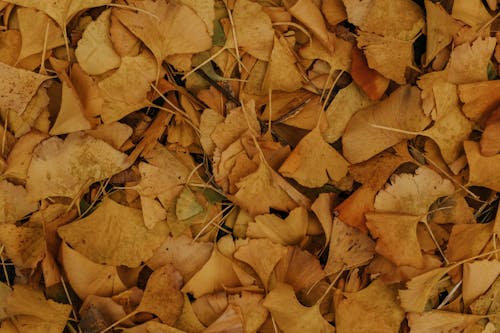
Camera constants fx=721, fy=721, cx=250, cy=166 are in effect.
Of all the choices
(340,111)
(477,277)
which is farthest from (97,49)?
(477,277)

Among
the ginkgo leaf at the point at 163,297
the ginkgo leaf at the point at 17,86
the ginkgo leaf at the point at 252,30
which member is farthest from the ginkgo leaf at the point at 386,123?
the ginkgo leaf at the point at 17,86

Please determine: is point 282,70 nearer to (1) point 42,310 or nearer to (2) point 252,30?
(2) point 252,30

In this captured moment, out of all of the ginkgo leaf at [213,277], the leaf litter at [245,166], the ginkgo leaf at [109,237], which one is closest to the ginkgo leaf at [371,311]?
the leaf litter at [245,166]

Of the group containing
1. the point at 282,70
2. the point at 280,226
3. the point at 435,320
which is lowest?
the point at 435,320

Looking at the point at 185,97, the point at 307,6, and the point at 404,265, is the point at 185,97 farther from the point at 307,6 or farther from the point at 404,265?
the point at 404,265

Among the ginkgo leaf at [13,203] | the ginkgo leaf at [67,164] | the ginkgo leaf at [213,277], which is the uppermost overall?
the ginkgo leaf at [67,164]

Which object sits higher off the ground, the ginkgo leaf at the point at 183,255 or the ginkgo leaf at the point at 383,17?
the ginkgo leaf at the point at 383,17

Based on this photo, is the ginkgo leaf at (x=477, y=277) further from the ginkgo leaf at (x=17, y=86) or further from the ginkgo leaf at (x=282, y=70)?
the ginkgo leaf at (x=17, y=86)
